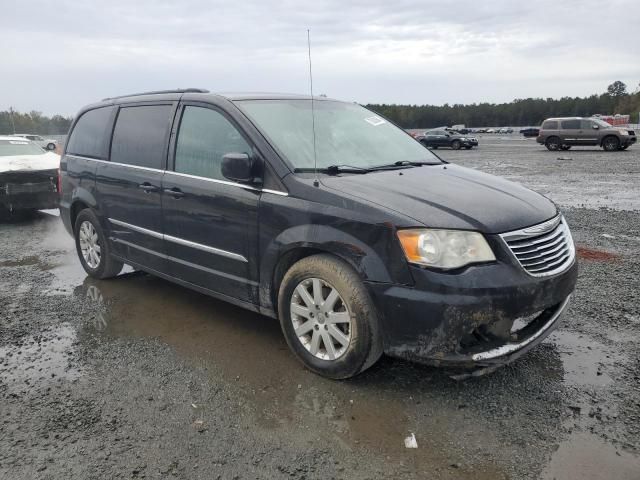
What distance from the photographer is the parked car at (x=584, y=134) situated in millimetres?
27156

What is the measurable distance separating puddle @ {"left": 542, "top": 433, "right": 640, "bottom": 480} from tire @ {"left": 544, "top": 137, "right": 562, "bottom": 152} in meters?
29.9

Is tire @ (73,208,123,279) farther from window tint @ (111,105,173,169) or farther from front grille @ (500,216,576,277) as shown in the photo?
front grille @ (500,216,576,277)

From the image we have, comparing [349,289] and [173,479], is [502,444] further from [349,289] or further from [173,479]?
[173,479]

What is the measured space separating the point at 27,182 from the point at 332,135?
7.51 m

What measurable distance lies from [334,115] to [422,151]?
0.84m

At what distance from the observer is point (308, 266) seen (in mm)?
3289

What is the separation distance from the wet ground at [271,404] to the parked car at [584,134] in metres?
26.0

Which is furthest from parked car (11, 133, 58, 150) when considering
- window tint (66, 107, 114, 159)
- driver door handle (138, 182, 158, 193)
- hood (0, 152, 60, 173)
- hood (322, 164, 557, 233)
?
hood (322, 164, 557, 233)

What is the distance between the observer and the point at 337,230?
3162 mm

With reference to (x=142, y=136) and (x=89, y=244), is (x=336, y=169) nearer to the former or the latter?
(x=142, y=136)

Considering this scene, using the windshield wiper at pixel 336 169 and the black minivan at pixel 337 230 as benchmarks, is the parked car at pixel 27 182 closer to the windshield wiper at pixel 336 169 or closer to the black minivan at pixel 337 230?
the black minivan at pixel 337 230

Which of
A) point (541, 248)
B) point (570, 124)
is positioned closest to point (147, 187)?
point (541, 248)

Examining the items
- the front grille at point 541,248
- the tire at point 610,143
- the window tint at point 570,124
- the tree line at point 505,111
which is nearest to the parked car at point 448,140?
the window tint at point 570,124

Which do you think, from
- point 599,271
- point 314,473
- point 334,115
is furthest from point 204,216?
point 599,271
